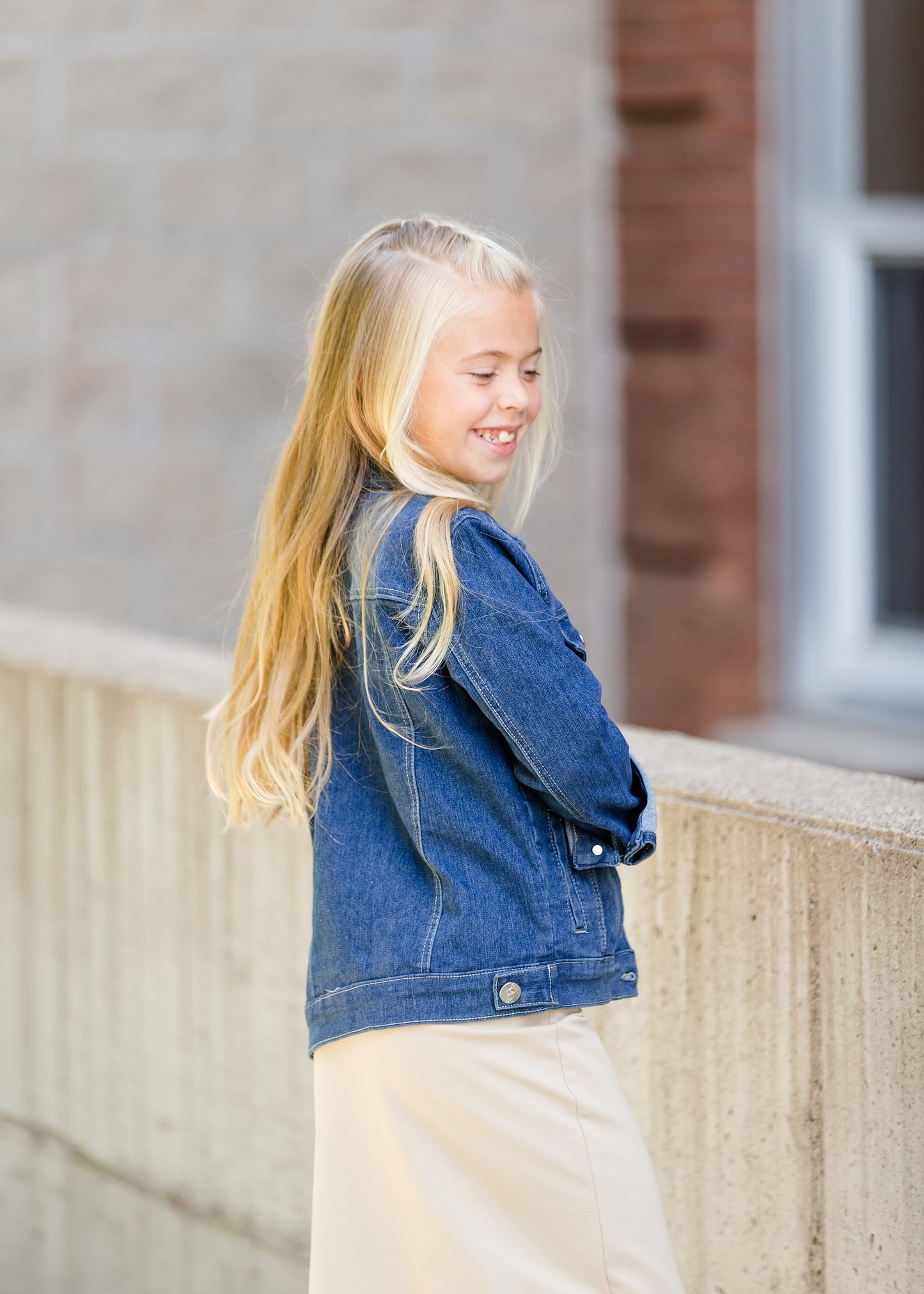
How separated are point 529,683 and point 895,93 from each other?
317 cm

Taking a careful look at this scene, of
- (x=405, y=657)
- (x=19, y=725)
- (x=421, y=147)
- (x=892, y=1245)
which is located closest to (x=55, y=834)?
(x=19, y=725)

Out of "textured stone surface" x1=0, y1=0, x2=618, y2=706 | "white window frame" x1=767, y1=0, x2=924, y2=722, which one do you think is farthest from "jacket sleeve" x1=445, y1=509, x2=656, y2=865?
"white window frame" x1=767, y1=0, x2=924, y2=722

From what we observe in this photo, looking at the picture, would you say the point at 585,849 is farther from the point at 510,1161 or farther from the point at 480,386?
the point at 480,386

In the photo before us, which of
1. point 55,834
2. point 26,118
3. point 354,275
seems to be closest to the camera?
point 354,275

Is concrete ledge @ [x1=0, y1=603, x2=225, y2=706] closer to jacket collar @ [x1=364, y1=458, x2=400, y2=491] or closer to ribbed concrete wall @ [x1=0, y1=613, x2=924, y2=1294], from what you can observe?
ribbed concrete wall @ [x1=0, y1=613, x2=924, y2=1294]

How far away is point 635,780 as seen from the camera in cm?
179

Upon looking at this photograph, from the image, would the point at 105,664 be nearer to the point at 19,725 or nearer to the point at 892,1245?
the point at 19,725

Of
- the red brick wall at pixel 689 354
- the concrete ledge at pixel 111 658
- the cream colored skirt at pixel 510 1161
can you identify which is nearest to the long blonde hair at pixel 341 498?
the cream colored skirt at pixel 510 1161

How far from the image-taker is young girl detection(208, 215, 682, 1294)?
1713 millimetres

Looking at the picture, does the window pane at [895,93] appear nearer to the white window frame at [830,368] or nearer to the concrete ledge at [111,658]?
the white window frame at [830,368]

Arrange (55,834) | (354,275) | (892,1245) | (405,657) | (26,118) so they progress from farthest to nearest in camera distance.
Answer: (26,118), (55,834), (892,1245), (354,275), (405,657)

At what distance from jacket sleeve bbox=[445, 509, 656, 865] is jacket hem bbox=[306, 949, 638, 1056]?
0.17 meters

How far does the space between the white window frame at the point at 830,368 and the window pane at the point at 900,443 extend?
3 cm

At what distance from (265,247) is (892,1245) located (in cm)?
334
